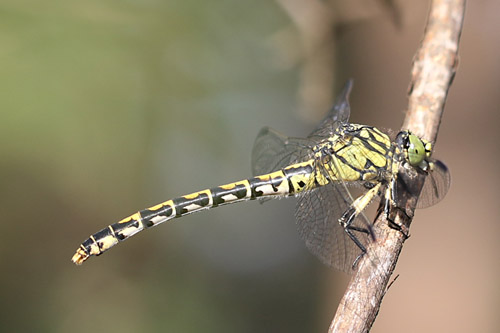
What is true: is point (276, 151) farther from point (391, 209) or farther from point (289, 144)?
point (391, 209)

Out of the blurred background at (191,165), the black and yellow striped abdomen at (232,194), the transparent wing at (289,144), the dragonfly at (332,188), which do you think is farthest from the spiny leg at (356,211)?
the blurred background at (191,165)

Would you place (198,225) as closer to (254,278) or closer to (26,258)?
(254,278)

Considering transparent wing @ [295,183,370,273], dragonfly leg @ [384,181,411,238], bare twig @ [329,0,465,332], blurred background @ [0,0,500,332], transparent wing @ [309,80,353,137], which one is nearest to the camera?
bare twig @ [329,0,465,332]

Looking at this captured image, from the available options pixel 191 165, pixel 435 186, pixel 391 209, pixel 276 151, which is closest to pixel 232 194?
pixel 276 151

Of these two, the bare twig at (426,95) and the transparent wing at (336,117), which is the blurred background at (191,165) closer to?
the transparent wing at (336,117)

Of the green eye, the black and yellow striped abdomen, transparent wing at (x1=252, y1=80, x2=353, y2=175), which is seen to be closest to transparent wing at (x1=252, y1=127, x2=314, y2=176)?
transparent wing at (x1=252, y1=80, x2=353, y2=175)

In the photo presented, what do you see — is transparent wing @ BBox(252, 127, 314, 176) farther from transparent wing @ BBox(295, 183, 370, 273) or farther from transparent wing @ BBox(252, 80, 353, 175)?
transparent wing @ BBox(295, 183, 370, 273)
